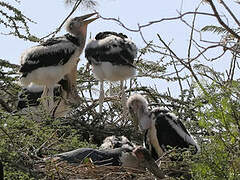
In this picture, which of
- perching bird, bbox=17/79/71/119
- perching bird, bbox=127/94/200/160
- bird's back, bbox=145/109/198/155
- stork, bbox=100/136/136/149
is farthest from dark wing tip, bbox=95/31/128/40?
bird's back, bbox=145/109/198/155

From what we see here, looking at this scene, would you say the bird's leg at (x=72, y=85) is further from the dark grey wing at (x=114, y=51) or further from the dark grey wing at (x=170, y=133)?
the dark grey wing at (x=170, y=133)

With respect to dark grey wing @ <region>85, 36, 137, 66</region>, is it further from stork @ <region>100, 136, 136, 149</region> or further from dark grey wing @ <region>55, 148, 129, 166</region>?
dark grey wing @ <region>55, 148, 129, 166</region>

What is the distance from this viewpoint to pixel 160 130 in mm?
6996

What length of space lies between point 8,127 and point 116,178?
34.0 inches

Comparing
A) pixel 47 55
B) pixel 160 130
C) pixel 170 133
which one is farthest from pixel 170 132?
pixel 47 55

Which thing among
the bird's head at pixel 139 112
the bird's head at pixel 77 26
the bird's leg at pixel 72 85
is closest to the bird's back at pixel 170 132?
the bird's head at pixel 139 112

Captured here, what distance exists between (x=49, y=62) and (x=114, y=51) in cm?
97

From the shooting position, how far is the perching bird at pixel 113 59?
8.76m

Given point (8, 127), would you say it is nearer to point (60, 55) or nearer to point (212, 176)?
point (212, 176)

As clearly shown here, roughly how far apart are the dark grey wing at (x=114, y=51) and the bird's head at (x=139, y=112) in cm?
109

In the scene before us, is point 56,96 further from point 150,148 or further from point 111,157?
point 111,157

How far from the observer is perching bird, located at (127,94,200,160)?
6777 millimetres

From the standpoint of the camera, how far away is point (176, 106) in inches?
308

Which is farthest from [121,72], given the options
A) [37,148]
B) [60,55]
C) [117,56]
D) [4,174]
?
[4,174]
